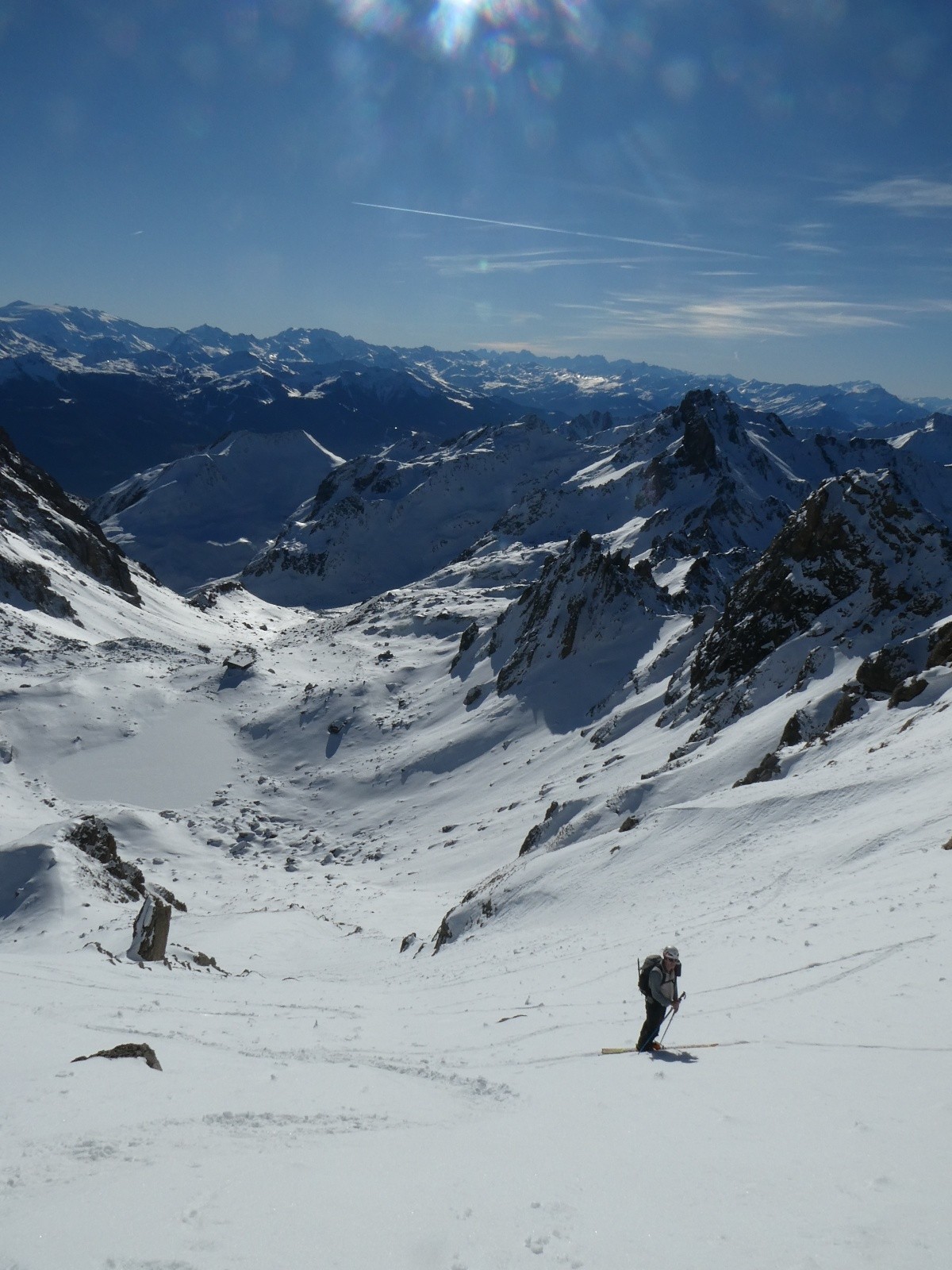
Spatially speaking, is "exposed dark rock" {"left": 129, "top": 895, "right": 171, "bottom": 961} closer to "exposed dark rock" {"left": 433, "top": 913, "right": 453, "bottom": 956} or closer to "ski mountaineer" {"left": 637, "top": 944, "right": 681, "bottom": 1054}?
"exposed dark rock" {"left": 433, "top": 913, "right": 453, "bottom": 956}

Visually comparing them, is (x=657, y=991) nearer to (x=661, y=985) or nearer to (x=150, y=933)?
(x=661, y=985)

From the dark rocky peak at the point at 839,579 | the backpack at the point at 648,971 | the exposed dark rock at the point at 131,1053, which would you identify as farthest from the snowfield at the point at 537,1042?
the dark rocky peak at the point at 839,579

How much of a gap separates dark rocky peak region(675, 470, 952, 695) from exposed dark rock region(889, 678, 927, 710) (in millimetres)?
9977

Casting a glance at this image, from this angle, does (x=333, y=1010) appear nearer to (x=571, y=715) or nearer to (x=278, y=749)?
(x=571, y=715)

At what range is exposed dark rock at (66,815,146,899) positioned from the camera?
29.3 meters

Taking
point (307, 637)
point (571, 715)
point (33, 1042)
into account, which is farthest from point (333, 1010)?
point (307, 637)

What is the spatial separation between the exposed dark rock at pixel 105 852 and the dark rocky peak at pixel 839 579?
95.4 feet

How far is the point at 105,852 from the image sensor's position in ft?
100

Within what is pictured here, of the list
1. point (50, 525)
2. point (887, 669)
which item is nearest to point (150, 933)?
point (887, 669)

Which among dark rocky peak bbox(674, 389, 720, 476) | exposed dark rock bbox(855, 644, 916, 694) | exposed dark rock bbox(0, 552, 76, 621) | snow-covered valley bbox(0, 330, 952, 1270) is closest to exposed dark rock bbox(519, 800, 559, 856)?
snow-covered valley bbox(0, 330, 952, 1270)

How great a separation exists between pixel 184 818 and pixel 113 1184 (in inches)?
1649

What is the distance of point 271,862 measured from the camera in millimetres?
42938

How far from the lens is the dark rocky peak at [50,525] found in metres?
91.2

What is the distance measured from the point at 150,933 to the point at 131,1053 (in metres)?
12.3
